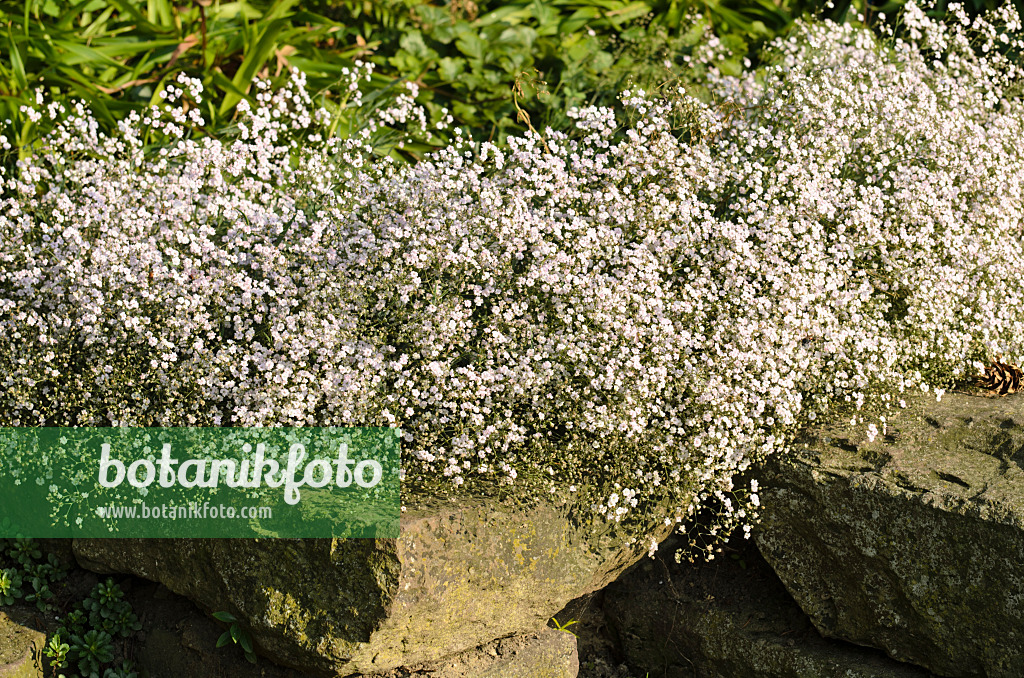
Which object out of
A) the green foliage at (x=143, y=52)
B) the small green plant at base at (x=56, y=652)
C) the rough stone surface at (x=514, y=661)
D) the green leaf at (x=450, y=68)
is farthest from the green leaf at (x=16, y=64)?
the rough stone surface at (x=514, y=661)

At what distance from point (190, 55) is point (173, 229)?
231cm

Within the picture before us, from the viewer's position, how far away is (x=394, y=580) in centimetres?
342

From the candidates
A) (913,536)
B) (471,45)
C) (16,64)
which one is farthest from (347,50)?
(913,536)

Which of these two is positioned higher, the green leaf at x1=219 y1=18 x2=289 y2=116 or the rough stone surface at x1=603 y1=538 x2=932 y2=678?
the green leaf at x1=219 y1=18 x2=289 y2=116

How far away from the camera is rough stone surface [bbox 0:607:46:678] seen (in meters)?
3.69

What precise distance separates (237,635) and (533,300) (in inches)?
A: 78.3

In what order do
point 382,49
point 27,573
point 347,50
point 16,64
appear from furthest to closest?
point 382,49, point 347,50, point 16,64, point 27,573

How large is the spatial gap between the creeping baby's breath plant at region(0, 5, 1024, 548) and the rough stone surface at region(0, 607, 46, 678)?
2.94 feet

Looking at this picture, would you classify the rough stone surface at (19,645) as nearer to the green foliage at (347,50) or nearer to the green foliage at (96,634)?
the green foliage at (96,634)

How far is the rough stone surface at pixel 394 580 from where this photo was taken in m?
3.47

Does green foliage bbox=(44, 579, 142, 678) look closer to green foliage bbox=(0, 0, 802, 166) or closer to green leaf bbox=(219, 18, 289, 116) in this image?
green foliage bbox=(0, 0, 802, 166)

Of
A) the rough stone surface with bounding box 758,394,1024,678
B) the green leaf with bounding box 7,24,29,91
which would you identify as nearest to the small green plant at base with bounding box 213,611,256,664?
the rough stone surface with bounding box 758,394,1024,678

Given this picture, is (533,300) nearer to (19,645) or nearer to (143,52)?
Answer: (19,645)

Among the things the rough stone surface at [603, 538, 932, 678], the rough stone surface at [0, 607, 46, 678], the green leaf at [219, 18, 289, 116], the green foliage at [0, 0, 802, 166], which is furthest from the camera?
the green leaf at [219, 18, 289, 116]
